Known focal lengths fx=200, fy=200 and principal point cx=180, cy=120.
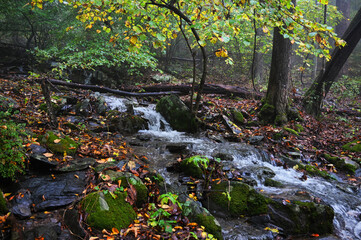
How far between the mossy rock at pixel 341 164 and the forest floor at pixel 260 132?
10 cm

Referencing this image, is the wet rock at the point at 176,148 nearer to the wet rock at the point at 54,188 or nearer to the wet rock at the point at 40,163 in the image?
the wet rock at the point at 54,188

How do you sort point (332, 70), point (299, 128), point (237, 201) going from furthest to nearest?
point (332, 70) → point (299, 128) → point (237, 201)

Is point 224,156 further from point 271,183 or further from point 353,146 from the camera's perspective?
point 353,146

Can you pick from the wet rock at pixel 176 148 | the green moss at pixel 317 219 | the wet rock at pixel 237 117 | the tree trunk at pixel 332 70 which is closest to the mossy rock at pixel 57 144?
the wet rock at pixel 176 148

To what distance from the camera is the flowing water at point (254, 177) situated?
3.33 meters

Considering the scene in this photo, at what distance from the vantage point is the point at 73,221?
2404mm

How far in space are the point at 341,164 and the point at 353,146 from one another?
4.81ft

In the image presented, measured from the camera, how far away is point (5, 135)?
111 inches

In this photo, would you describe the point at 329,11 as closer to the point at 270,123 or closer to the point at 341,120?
the point at 341,120

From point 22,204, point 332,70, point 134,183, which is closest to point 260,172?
point 134,183

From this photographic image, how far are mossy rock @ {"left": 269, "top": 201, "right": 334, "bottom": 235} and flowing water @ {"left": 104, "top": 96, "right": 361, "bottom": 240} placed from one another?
248 millimetres

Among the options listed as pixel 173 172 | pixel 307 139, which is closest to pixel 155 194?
pixel 173 172

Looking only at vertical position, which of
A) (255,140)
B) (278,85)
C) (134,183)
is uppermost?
(278,85)

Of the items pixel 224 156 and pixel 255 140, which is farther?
pixel 255 140
